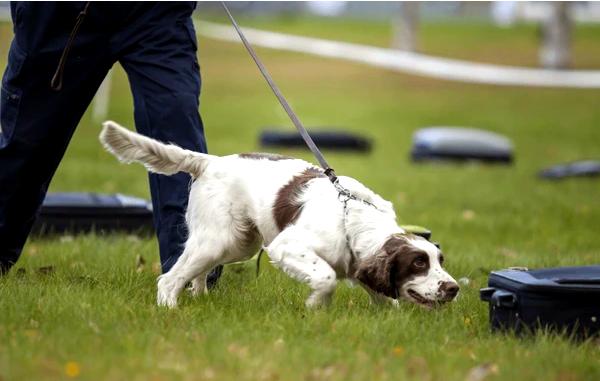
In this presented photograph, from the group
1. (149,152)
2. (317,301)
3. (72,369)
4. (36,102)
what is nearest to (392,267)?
(317,301)

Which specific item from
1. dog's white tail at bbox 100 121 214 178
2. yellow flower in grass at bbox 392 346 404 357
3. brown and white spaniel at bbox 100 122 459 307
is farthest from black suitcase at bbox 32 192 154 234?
yellow flower in grass at bbox 392 346 404 357

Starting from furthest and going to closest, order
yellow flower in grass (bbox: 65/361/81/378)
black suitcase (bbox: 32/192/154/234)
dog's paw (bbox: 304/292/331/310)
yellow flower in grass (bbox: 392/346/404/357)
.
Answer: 1. black suitcase (bbox: 32/192/154/234)
2. dog's paw (bbox: 304/292/331/310)
3. yellow flower in grass (bbox: 392/346/404/357)
4. yellow flower in grass (bbox: 65/361/81/378)

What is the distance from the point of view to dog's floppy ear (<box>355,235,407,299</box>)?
214 inches

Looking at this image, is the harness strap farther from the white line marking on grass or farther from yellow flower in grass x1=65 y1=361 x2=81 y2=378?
the white line marking on grass

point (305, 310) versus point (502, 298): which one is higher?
point (502, 298)

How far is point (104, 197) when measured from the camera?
29.3 feet

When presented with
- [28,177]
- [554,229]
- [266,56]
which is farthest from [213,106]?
[28,177]

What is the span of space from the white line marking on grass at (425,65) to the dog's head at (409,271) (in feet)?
90.6

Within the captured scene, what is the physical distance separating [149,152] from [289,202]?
2.59 feet

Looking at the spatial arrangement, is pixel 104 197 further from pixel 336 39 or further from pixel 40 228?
pixel 336 39

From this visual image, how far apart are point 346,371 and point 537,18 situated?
2041 inches

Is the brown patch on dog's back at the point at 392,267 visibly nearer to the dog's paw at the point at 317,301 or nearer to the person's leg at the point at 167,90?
the dog's paw at the point at 317,301

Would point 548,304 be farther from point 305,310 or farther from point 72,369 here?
point 72,369

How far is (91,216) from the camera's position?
8.57m
